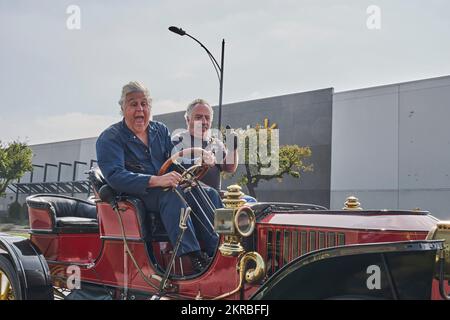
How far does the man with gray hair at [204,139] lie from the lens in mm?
3562

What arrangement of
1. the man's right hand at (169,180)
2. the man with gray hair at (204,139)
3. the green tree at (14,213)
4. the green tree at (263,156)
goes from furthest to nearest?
1. the green tree at (14,213)
2. the green tree at (263,156)
3. the man with gray hair at (204,139)
4. the man's right hand at (169,180)

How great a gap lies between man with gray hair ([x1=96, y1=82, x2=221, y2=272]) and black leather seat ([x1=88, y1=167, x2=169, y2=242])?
51 mm

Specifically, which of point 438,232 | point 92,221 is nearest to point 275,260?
point 438,232

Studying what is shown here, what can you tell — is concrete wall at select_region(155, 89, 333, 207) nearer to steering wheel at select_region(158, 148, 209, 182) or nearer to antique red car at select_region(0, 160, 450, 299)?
antique red car at select_region(0, 160, 450, 299)

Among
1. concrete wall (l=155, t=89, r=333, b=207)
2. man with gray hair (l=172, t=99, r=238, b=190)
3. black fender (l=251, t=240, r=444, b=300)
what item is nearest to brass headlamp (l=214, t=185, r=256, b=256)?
black fender (l=251, t=240, r=444, b=300)

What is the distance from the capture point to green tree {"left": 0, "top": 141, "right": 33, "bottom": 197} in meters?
30.6

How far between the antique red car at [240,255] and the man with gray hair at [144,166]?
12cm

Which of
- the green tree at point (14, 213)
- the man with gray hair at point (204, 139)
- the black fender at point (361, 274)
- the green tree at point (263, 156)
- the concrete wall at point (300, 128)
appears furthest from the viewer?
the green tree at point (14, 213)

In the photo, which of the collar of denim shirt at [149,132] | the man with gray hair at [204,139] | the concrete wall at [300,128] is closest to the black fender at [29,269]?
the collar of denim shirt at [149,132]

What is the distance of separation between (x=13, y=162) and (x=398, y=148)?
2485cm

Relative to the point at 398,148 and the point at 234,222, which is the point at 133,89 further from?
the point at 398,148

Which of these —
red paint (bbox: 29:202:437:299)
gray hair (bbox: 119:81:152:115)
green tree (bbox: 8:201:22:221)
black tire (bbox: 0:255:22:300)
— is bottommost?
green tree (bbox: 8:201:22:221)

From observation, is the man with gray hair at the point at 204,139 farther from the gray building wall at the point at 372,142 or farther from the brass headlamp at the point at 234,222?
the gray building wall at the point at 372,142

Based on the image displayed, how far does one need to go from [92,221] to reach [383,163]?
62.3 feet
